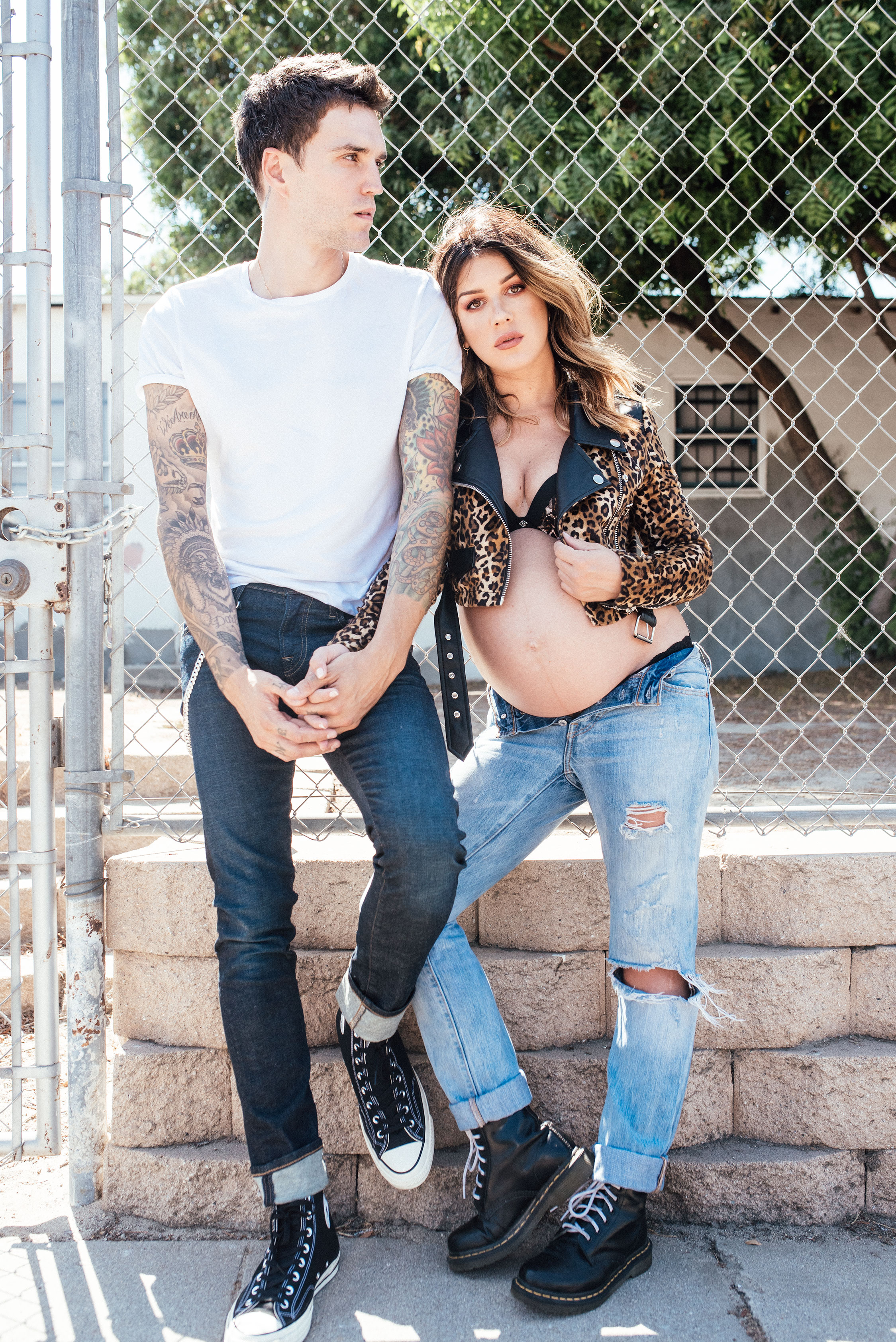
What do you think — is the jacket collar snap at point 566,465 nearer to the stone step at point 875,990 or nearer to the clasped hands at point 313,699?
the clasped hands at point 313,699

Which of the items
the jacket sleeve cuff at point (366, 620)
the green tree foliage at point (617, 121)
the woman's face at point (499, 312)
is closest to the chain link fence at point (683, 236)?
the green tree foliage at point (617, 121)

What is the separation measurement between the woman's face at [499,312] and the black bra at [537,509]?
29 cm

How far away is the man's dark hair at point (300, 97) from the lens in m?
2.09

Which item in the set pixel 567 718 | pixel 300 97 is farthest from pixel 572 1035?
pixel 300 97

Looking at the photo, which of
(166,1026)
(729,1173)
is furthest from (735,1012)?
(166,1026)

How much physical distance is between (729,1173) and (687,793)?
92cm

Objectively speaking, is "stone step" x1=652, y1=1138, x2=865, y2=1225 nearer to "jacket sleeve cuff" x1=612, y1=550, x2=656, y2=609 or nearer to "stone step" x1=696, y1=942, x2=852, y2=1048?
"stone step" x1=696, y1=942, x2=852, y2=1048

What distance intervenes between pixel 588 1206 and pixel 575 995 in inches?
19.4

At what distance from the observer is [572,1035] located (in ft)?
7.79

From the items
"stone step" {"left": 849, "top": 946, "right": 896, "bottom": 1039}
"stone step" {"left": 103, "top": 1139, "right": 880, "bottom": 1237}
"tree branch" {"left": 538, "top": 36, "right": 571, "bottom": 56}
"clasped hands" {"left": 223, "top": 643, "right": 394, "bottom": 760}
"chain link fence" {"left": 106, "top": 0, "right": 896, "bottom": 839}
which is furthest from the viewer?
"tree branch" {"left": 538, "top": 36, "right": 571, "bottom": 56}

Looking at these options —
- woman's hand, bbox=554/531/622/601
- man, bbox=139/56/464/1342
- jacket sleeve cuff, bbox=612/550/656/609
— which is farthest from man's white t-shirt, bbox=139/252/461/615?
jacket sleeve cuff, bbox=612/550/656/609

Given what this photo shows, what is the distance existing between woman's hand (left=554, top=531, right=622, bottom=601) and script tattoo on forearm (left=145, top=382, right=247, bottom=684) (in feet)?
2.27

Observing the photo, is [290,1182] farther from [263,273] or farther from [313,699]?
[263,273]

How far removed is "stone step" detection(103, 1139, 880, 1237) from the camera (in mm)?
2256
